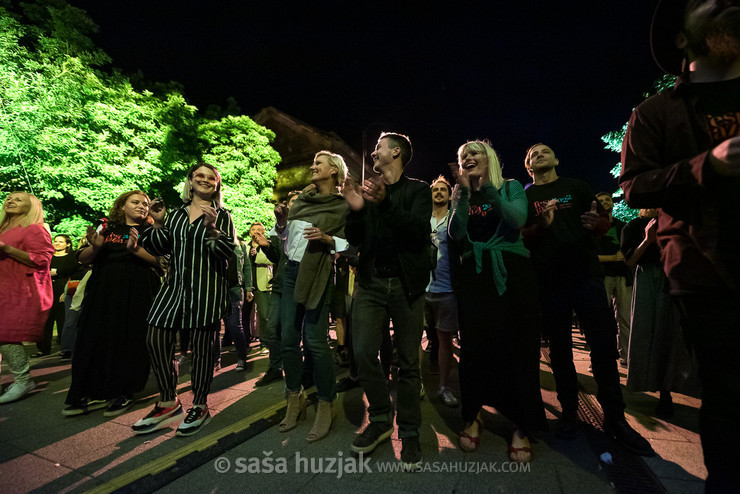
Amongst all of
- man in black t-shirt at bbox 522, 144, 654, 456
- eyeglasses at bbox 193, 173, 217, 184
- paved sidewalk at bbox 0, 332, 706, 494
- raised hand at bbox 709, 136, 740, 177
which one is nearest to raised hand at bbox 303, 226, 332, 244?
eyeglasses at bbox 193, 173, 217, 184

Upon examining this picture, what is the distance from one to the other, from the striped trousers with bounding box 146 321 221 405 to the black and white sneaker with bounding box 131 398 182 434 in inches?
3.7

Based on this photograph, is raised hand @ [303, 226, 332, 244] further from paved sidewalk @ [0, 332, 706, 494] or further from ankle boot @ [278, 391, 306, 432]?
paved sidewalk @ [0, 332, 706, 494]

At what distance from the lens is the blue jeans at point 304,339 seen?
2992 millimetres

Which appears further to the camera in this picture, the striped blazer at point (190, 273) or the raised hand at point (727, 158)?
the striped blazer at point (190, 273)

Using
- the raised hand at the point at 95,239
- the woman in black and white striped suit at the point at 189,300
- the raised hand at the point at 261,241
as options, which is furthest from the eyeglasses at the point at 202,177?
the raised hand at the point at 261,241

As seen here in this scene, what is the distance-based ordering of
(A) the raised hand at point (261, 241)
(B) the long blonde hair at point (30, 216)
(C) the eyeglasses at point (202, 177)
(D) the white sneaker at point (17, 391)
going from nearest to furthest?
(C) the eyeglasses at point (202, 177) → (D) the white sneaker at point (17, 391) → (B) the long blonde hair at point (30, 216) → (A) the raised hand at point (261, 241)

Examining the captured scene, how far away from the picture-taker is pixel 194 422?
2.94 metres

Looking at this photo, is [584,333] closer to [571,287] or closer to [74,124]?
[571,287]

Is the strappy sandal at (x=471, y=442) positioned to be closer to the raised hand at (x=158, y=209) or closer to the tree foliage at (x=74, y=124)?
the raised hand at (x=158, y=209)

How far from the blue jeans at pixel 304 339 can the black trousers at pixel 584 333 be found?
1966mm

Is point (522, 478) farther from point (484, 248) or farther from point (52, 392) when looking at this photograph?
point (52, 392)

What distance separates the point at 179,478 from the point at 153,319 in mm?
1391

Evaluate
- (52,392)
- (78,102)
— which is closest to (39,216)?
(52,392)

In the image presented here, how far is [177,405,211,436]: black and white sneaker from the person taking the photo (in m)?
2.87
